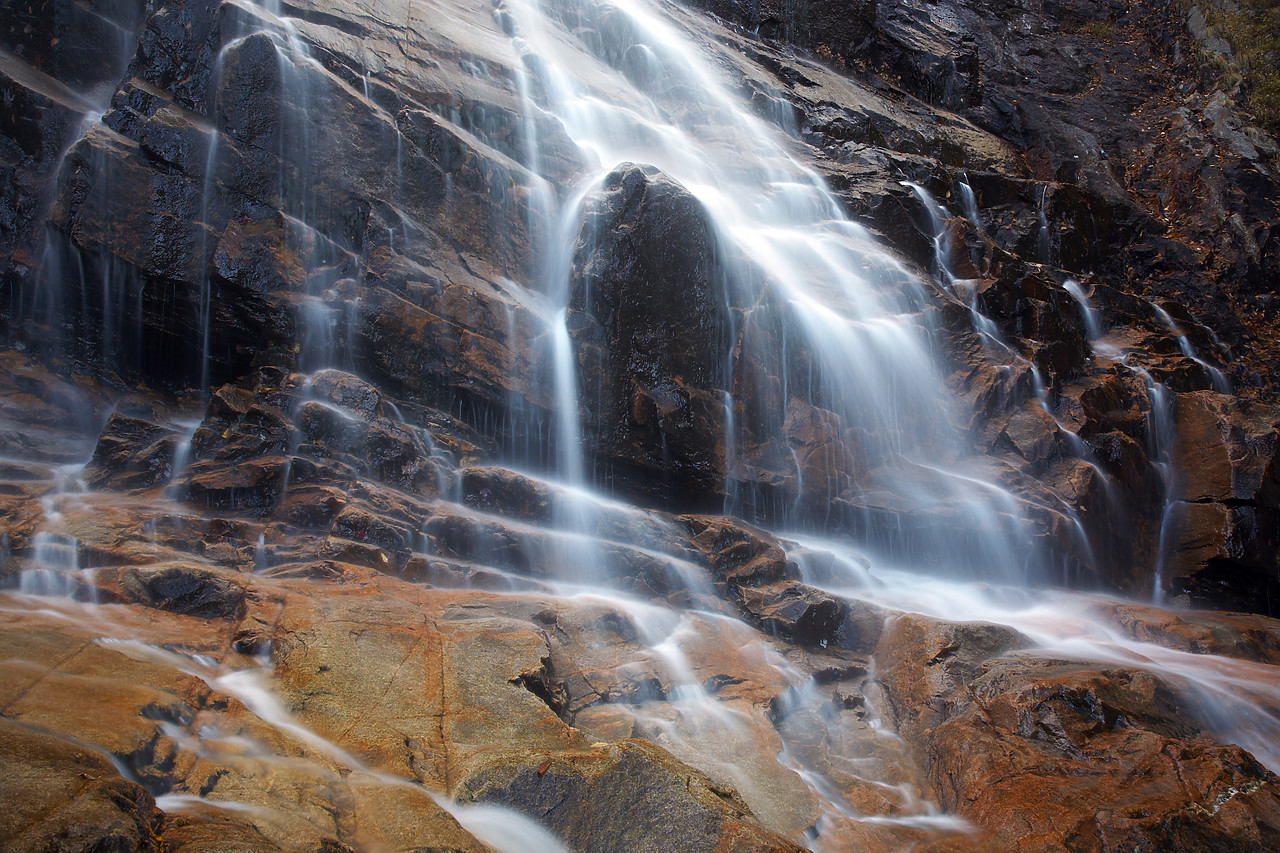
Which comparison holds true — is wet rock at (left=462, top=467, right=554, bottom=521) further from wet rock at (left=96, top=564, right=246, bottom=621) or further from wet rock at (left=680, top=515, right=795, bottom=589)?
wet rock at (left=96, top=564, right=246, bottom=621)

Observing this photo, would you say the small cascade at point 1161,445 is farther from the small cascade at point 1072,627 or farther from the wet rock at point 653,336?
the wet rock at point 653,336

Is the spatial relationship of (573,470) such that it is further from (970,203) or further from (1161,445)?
(970,203)

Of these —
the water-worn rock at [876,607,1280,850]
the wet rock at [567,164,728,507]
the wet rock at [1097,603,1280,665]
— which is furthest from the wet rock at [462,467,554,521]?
the wet rock at [1097,603,1280,665]

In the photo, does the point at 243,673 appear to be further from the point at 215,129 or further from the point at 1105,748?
the point at 215,129

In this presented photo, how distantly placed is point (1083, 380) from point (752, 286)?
21.0 feet

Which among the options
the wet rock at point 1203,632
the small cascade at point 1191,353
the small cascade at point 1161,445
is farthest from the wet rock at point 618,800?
the small cascade at point 1191,353

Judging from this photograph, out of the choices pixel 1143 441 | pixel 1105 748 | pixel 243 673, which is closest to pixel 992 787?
pixel 1105 748

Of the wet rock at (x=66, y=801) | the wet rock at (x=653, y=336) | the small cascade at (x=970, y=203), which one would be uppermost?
the small cascade at (x=970, y=203)

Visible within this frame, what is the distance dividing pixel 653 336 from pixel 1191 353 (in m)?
12.2

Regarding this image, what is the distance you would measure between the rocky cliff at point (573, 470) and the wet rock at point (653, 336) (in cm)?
6

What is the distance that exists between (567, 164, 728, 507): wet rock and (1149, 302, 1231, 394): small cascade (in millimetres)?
10496

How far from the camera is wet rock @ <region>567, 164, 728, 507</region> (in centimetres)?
1019

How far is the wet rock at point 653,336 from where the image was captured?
1019 centimetres

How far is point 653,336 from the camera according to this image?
10.4 m
